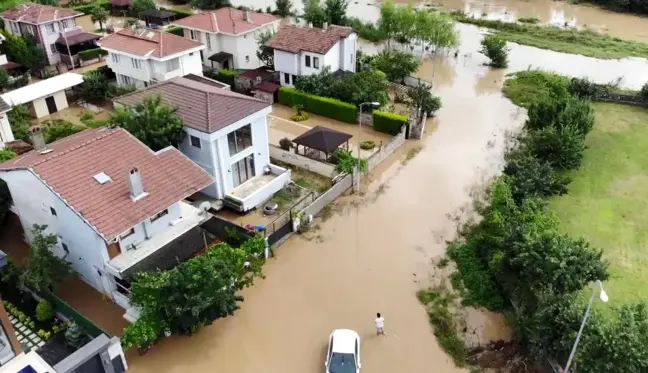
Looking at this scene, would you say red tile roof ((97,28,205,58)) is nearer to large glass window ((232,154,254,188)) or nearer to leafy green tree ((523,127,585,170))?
large glass window ((232,154,254,188))

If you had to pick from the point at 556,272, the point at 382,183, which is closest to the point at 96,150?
the point at 382,183

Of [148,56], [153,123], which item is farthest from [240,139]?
[148,56]

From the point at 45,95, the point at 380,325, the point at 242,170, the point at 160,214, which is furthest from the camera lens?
the point at 45,95

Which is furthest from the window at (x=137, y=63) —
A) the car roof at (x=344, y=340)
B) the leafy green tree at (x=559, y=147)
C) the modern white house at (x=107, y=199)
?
the leafy green tree at (x=559, y=147)

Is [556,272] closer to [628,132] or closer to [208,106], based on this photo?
[208,106]

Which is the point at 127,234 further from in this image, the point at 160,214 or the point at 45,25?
the point at 45,25
